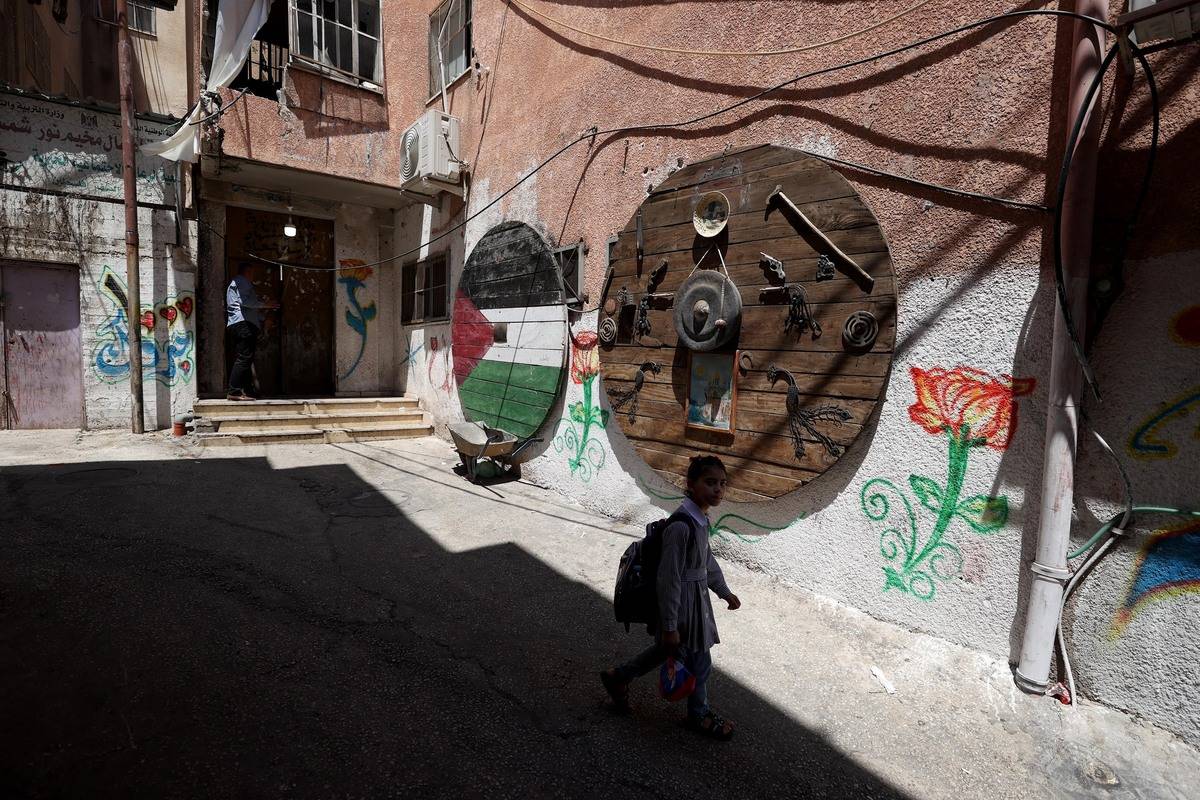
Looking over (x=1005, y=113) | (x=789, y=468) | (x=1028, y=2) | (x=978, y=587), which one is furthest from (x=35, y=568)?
(x=1028, y=2)

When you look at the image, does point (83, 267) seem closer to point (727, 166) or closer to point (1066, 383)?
point (727, 166)

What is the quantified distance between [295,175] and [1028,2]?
8.36m

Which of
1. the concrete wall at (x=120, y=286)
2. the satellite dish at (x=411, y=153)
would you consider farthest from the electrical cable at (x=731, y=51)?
the concrete wall at (x=120, y=286)

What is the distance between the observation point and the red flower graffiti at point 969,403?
271 cm

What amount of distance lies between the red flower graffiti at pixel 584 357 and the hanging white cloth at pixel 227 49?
5412mm

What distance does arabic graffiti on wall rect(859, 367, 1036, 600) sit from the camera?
2.73 meters

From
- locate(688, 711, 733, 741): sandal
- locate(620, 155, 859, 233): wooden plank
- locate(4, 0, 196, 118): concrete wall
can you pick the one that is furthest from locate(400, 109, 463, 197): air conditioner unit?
locate(4, 0, 196, 118): concrete wall

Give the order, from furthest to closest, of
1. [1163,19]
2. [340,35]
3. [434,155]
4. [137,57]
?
[137,57] → [340,35] → [434,155] → [1163,19]

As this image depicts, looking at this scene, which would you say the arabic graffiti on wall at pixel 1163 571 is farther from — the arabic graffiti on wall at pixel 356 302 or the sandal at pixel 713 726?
the arabic graffiti on wall at pixel 356 302

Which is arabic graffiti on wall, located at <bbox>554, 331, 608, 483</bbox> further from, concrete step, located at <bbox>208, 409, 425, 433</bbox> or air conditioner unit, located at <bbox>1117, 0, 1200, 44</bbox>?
concrete step, located at <bbox>208, 409, 425, 433</bbox>

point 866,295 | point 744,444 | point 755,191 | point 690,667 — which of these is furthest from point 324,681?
point 755,191

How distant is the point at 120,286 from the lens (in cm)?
731

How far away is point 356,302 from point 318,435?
9.62ft

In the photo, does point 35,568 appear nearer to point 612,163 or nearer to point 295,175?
point 612,163
